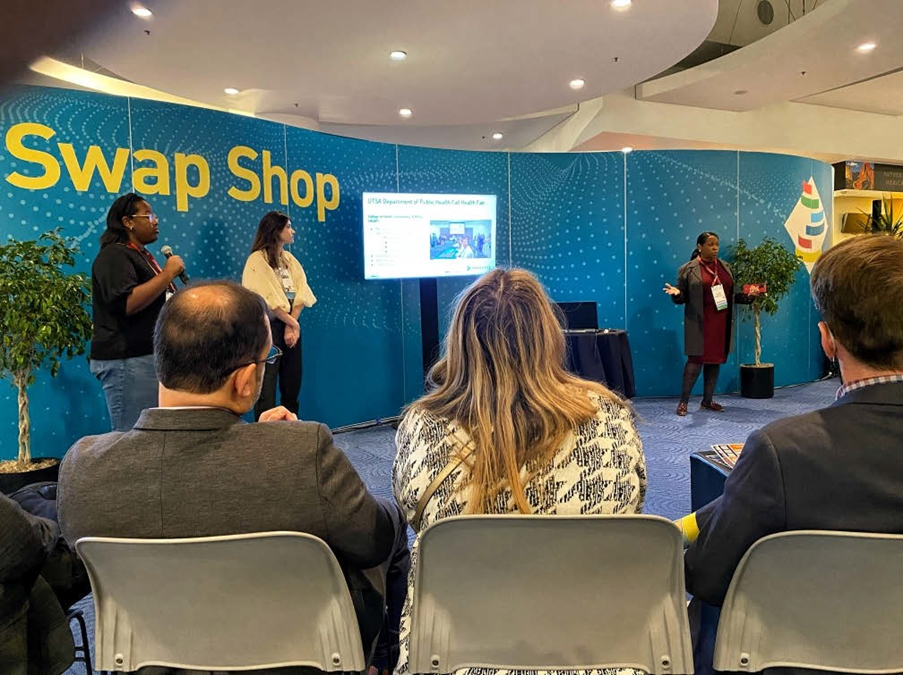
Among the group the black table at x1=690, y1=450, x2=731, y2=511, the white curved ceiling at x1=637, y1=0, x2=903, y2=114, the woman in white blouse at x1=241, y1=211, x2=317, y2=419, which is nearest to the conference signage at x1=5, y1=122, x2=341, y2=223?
the woman in white blouse at x1=241, y1=211, x2=317, y2=419

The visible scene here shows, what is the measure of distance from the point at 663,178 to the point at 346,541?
592cm

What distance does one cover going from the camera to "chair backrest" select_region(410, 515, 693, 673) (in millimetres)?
1010

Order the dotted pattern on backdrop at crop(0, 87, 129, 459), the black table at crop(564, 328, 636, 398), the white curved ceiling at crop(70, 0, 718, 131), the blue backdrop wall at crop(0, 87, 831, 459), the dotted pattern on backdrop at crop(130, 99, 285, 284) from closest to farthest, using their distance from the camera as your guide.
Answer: the dotted pattern on backdrop at crop(0, 87, 129, 459), the blue backdrop wall at crop(0, 87, 831, 459), the dotted pattern on backdrop at crop(130, 99, 285, 284), the white curved ceiling at crop(70, 0, 718, 131), the black table at crop(564, 328, 636, 398)

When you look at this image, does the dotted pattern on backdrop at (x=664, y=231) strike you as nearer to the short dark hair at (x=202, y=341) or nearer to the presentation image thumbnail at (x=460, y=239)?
the presentation image thumbnail at (x=460, y=239)

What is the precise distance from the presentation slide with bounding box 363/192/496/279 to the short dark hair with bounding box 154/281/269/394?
3.67m

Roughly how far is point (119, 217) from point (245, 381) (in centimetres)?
215

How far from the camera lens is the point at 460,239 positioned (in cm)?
539

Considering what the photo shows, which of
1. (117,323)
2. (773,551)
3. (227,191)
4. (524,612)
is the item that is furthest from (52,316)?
(773,551)

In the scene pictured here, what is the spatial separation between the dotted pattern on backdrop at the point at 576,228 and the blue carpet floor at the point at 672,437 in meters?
1.25

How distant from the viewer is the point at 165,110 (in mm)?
4051

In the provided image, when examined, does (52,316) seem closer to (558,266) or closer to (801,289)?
(558,266)

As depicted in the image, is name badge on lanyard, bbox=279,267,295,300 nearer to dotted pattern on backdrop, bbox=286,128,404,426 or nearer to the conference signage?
dotted pattern on backdrop, bbox=286,128,404,426

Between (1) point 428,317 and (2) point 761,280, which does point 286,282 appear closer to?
(1) point 428,317

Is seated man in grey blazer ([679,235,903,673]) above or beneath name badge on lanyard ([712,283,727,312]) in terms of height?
beneath
